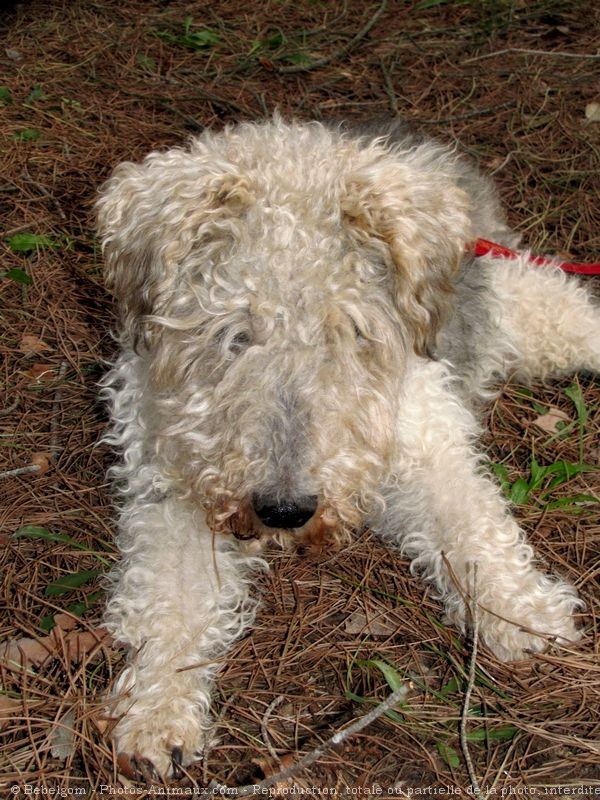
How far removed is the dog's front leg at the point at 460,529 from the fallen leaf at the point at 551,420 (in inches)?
20.4

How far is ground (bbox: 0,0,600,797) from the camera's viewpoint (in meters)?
2.91

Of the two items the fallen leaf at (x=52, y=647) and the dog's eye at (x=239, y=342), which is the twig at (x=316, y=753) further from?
the dog's eye at (x=239, y=342)

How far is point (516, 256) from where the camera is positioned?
508cm

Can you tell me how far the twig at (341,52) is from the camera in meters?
6.93

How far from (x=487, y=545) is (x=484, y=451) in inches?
33.8

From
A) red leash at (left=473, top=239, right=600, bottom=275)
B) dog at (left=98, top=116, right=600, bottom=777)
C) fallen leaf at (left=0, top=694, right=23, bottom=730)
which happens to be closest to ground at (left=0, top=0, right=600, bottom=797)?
fallen leaf at (left=0, top=694, right=23, bottom=730)

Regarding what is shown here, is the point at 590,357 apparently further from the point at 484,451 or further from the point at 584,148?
the point at 584,148

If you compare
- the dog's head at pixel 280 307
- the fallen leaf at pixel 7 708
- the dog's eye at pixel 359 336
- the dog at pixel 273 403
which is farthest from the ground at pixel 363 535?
the dog's eye at pixel 359 336

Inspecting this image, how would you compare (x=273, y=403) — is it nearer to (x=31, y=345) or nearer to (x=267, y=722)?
(x=267, y=722)

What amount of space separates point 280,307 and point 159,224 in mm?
641

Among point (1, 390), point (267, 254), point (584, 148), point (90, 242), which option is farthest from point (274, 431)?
point (584, 148)

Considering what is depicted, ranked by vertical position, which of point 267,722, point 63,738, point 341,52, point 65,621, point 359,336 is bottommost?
point 65,621

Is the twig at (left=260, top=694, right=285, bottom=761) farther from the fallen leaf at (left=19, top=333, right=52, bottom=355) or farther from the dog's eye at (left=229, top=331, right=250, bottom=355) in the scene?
the fallen leaf at (left=19, top=333, right=52, bottom=355)

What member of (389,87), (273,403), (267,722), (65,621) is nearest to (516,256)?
(389,87)
